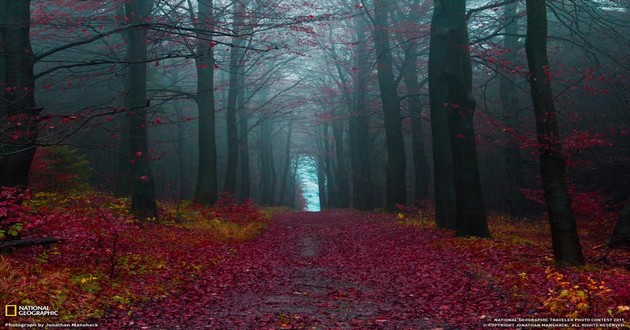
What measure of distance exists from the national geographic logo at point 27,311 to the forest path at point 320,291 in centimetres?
83

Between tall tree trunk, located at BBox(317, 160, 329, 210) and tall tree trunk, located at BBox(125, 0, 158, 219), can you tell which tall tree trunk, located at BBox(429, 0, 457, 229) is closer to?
tall tree trunk, located at BBox(125, 0, 158, 219)

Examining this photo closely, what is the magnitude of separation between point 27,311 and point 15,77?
14.6 ft

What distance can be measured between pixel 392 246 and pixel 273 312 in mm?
6855

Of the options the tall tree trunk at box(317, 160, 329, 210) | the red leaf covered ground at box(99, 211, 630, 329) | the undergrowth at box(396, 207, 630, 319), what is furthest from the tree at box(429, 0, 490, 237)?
the tall tree trunk at box(317, 160, 329, 210)

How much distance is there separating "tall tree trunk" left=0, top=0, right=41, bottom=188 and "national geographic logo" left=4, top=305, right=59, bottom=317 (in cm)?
347

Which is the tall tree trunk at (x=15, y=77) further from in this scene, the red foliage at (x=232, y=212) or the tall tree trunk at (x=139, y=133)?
the red foliage at (x=232, y=212)

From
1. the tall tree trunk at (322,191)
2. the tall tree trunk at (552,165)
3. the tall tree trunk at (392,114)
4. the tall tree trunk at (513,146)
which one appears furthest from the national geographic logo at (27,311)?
the tall tree trunk at (322,191)

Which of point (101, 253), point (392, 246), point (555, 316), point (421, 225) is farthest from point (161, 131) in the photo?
point (555, 316)

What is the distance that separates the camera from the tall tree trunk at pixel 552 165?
8.34 m

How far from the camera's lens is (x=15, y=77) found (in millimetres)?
8172

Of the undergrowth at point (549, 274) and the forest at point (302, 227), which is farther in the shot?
the forest at point (302, 227)

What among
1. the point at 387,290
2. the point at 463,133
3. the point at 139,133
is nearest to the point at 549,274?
the point at 387,290

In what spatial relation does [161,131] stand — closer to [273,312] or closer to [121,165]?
[121,165]

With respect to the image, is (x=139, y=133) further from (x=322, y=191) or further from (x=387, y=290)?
(x=322, y=191)
